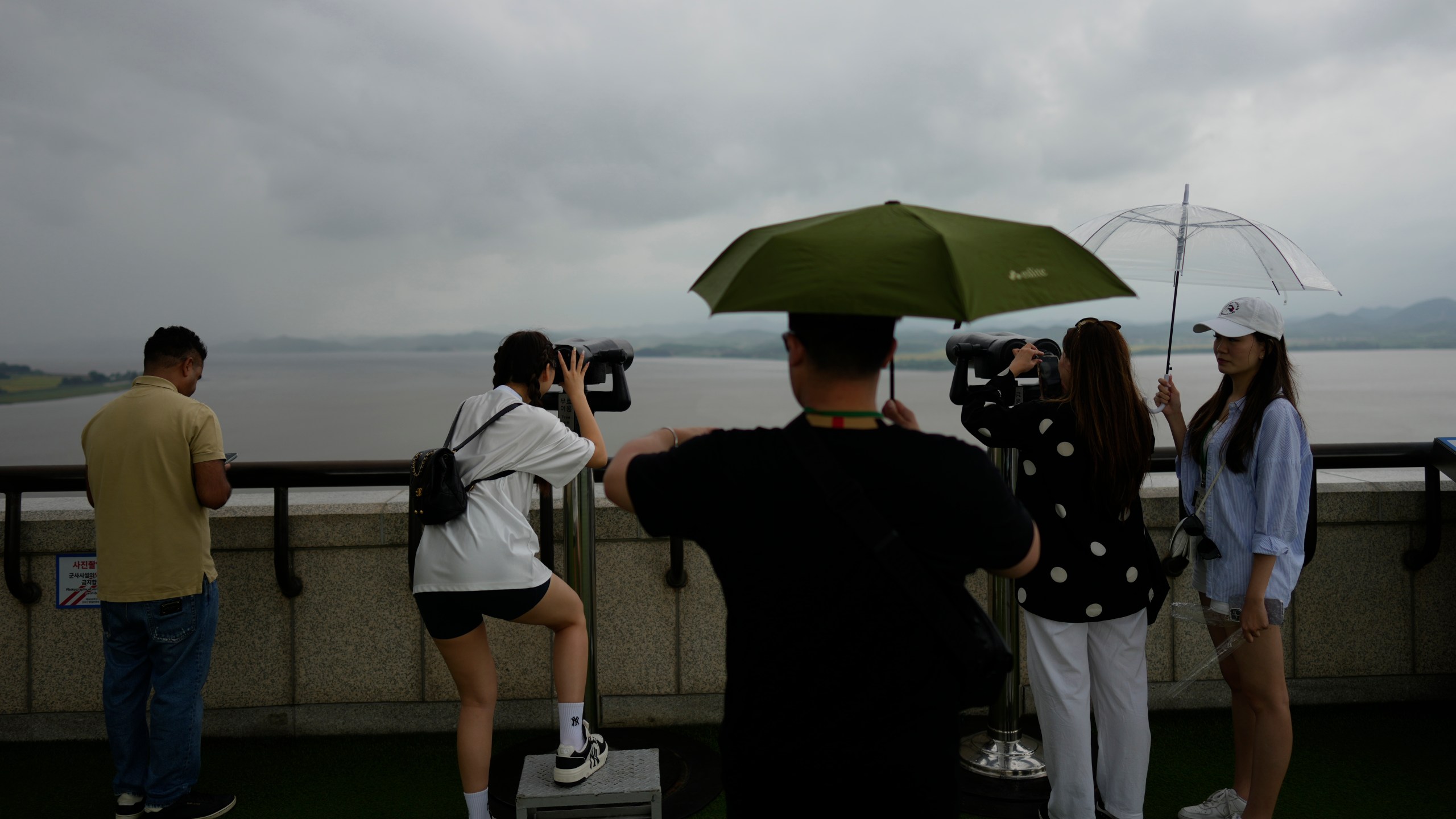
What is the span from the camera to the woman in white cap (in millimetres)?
2801

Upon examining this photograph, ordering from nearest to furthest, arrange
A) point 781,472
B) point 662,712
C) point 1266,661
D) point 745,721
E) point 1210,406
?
point 781,472 → point 745,721 → point 1266,661 → point 1210,406 → point 662,712

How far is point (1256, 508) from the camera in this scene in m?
2.86

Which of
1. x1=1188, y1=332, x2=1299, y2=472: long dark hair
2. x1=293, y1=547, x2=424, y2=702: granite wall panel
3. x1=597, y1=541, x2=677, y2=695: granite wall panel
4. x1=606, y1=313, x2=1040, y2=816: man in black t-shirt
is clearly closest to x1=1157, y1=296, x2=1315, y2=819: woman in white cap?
x1=1188, y1=332, x2=1299, y2=472: long dark hair

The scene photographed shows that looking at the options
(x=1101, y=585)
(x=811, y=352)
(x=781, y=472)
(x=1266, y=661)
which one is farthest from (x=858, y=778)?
(x=1266, y=661)

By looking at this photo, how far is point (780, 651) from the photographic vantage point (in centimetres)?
151

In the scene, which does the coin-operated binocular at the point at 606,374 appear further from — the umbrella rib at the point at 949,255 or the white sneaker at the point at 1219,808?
the white sneaker at the point at 1219,808

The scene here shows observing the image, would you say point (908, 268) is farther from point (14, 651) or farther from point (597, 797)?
point (14, 651)

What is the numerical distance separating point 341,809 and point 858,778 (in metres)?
2.67

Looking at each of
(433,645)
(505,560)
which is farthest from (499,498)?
(433,645)

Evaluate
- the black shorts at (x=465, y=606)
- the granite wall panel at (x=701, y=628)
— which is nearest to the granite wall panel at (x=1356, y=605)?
the granite wall panel at (x=701, y=628)

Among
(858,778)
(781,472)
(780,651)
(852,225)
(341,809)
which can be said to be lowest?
(341,809)

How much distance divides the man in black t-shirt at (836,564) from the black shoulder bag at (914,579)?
1 cm

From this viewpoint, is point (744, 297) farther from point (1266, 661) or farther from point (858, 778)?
point (1266, 661)

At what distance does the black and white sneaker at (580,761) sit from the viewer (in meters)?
2.90
